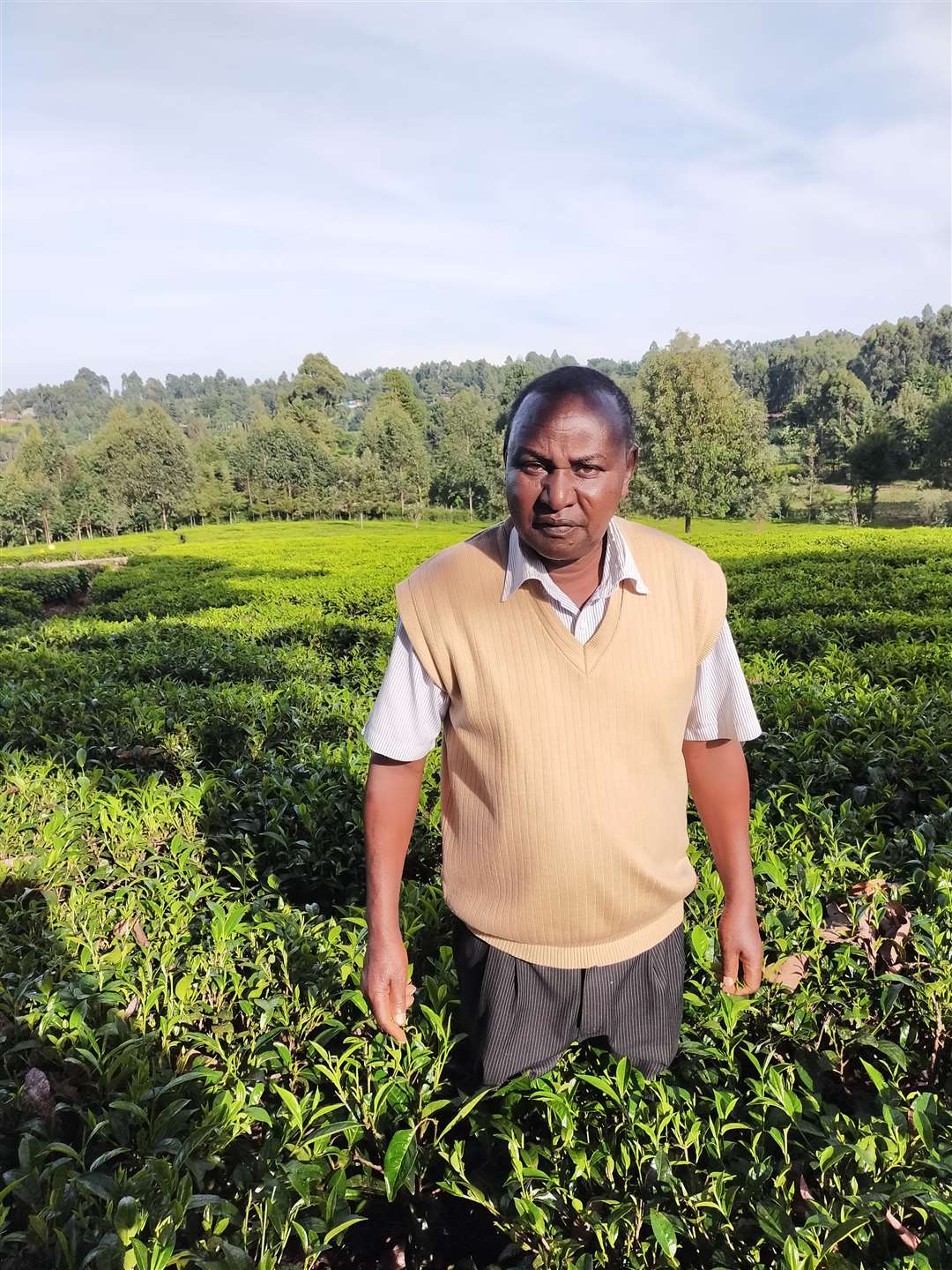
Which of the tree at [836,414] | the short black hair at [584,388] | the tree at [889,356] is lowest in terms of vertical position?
the short black hair at [584,388]

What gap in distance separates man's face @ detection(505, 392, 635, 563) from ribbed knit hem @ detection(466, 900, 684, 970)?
79cm

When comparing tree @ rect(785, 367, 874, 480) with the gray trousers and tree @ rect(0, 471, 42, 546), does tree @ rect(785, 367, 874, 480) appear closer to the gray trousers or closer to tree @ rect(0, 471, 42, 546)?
tree @ rect(0, 471, 42, 546)

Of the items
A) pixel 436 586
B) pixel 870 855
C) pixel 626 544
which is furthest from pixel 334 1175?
pixel 870 855

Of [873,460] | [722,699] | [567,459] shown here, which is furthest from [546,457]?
[873,460]

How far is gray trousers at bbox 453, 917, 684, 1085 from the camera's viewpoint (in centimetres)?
156

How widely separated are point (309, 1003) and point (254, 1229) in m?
0.56

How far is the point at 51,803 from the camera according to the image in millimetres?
3066

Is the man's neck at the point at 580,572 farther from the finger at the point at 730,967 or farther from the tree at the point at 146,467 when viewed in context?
the tree at the point at 146,467

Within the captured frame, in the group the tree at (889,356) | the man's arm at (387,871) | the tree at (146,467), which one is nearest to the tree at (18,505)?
the tree at (146,467)

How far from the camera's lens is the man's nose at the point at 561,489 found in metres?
1.28

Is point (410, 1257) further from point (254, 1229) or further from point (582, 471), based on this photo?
point (582, 471)

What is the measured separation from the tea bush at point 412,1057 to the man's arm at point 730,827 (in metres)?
0.27

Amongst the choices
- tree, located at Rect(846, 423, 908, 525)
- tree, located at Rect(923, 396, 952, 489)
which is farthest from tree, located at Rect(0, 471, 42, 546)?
tree, located at Rect(923, 396, 952, 489)

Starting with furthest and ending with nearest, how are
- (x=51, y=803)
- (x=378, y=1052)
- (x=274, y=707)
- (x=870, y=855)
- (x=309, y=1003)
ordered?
(x=274, y=707), (x=51, y=803), (x=870, y=855), (x=309, y=1003), (x=378, y=1052)
